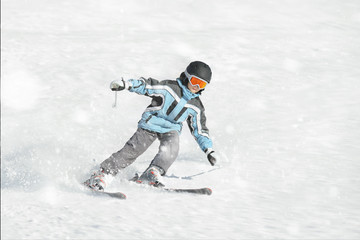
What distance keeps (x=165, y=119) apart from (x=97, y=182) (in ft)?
3.22

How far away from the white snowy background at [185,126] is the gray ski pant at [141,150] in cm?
19

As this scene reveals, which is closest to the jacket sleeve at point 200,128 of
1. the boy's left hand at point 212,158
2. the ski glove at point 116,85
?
the boy's left hand at point 212,158

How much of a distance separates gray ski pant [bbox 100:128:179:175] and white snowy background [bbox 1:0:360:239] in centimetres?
19

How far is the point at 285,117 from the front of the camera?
7.08 m

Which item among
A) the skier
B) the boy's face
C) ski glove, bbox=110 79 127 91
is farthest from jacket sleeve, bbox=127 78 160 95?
the boy's face

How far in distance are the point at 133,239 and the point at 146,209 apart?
0.65 metres

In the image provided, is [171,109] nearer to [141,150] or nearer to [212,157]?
[141,150]

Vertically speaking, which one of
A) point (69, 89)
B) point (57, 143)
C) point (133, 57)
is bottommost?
point (57, 143)

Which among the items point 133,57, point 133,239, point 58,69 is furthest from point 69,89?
point 133,239

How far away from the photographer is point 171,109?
464 cm

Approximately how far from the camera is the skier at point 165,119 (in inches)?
177

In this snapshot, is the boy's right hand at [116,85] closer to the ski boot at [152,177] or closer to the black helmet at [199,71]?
the black helmet at [199,71]

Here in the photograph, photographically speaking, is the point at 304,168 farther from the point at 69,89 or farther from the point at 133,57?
the point at 133,57

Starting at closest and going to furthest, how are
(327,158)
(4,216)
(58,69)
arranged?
(4,216)
(327,158)
(58,69)
